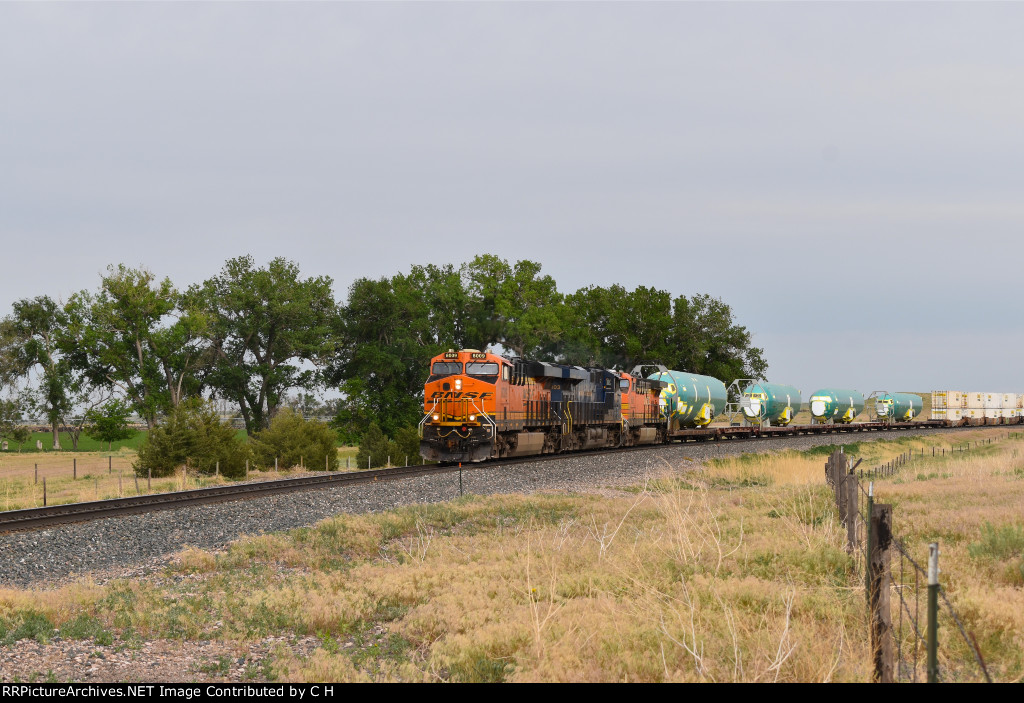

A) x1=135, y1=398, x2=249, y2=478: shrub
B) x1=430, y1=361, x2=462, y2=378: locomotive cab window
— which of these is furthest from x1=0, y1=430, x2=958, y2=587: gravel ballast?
x1=135, y1=398, x2=249, y2=478: shrub

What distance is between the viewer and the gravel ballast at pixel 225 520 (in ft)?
41.3

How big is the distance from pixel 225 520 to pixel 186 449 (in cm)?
1596

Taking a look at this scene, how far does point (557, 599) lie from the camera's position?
8.84 metres

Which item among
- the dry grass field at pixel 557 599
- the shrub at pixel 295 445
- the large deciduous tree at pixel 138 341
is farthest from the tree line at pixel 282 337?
the dry grass field at pixel 557 599

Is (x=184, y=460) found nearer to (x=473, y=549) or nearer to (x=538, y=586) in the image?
(x=473, y=549)

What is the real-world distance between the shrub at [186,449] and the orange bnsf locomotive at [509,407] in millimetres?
7691

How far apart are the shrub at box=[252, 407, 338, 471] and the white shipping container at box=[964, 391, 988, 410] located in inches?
2382

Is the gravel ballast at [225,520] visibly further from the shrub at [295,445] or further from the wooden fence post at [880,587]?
the shrub at [295,445]

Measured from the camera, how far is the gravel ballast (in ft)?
41.3

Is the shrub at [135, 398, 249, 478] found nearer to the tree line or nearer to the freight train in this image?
the freight train

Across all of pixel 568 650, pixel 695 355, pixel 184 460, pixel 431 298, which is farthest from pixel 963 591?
pixel 695 355

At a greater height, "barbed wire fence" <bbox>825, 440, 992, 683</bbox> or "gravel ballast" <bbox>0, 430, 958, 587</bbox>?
"barbed wire fence" <bbox>825, 440, 992, 683</bbox>

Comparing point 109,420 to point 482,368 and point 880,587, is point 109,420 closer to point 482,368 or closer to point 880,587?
point 482,368
